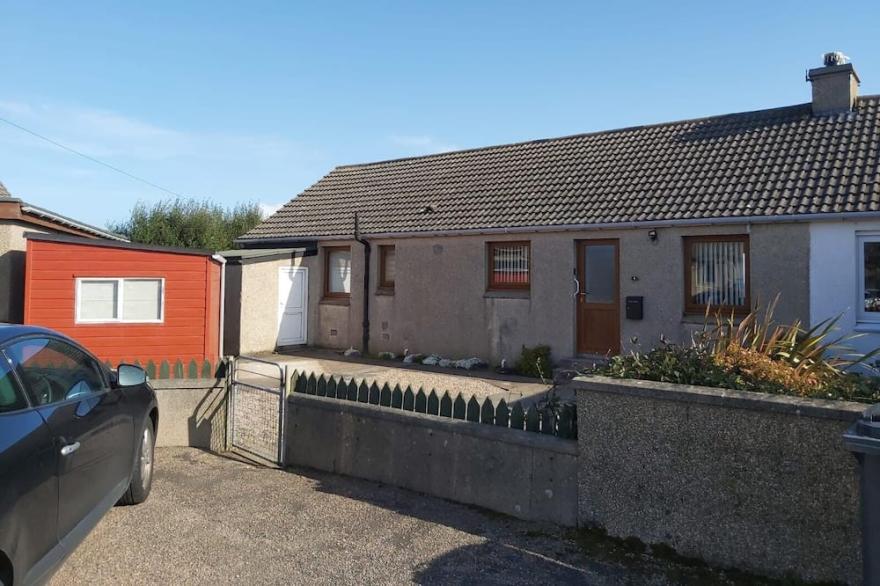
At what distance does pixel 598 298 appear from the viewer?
11648 millimetres

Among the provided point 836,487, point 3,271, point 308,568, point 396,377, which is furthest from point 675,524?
point 3,271

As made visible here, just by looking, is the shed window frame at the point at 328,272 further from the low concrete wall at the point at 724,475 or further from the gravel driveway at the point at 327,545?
the low concrete wall at the point at 724,475

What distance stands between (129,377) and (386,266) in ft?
32.9

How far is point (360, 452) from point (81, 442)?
297 cm

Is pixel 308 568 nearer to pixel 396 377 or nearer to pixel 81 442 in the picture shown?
pixel 81 442

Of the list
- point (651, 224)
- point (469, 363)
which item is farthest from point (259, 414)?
point (651, 224)

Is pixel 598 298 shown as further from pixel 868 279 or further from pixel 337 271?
pixel 337 271

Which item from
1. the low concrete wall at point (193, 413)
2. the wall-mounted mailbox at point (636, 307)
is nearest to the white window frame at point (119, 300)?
the low concrete wall at point (193, 413)

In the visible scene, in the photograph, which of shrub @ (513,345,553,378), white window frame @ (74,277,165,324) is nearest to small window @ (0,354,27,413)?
white window frame @ (74,277,165,324)

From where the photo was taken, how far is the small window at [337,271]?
1552 centimetres

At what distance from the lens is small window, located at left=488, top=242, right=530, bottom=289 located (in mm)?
12562

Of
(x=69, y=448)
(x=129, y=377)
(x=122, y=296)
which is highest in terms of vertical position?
(x=122, y=296)

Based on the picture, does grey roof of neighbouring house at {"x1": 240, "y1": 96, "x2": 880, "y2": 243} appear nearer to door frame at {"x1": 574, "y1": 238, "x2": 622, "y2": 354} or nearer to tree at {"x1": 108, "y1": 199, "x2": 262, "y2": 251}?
door frame at {"x1": 574, "y1": 238, "x2": 622, "y2": 354}

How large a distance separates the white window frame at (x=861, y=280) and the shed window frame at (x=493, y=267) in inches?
215
